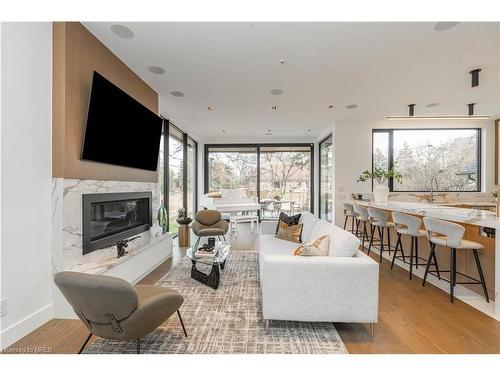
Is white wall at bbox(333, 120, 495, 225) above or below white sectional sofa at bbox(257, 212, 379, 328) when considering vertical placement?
above

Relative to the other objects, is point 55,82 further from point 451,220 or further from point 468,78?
point 468,78

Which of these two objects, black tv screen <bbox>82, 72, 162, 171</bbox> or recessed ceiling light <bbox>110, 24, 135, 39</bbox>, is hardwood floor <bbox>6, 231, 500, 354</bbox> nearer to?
black tv screen <bbox>82, 72, 162, 171</bbox>

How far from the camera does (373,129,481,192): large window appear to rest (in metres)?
6.33

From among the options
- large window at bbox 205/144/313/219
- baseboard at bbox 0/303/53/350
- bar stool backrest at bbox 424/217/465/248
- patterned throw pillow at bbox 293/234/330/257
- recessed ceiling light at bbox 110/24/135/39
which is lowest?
baseboard at bbox 0/303/53/350

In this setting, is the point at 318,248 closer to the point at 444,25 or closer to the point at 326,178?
the point at 444,25

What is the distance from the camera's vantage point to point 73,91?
8.16 ft

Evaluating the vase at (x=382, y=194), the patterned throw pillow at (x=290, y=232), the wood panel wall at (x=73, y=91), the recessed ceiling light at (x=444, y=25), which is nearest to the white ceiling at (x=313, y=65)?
the recessed ceiling light at (x=444, y=25)

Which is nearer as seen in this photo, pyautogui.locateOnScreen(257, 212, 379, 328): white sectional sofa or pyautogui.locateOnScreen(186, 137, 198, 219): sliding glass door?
pyautogui.locateOnScreen(257, 212, 379, 328): white sectional sofa

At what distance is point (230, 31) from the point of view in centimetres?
256

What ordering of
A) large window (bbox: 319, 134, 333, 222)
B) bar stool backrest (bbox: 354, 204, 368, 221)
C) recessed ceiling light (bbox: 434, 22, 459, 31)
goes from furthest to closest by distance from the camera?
large window (bbox: 319, 134, 333, 222) → bar stool backrest (bbox: 354, 204, 368, 221) → recessed ceiling light (bbox: 434, 22, 459, 31)

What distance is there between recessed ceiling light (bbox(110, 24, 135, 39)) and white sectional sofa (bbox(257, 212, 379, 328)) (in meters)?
2.76

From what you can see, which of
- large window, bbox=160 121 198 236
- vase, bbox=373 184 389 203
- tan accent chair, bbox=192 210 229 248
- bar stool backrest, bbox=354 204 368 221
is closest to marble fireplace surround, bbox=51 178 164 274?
tan accent chair, bbox=192 210 229 248
